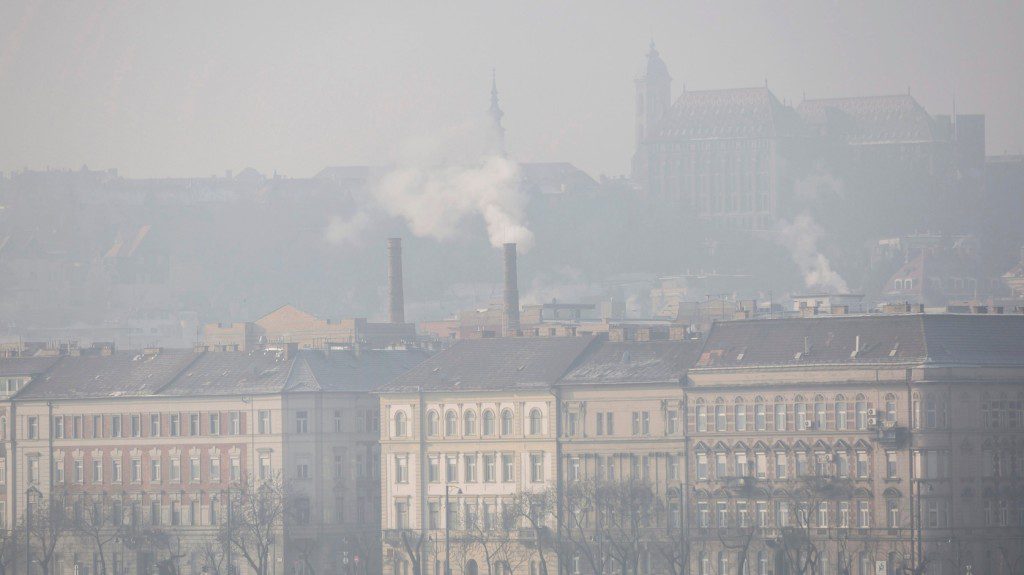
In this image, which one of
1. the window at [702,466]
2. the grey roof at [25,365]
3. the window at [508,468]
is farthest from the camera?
the grey roof at [25,365]

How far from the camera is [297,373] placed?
391ft

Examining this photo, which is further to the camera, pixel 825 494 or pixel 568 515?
pixel 568 515

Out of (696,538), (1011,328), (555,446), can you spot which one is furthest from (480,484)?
(1011,328)

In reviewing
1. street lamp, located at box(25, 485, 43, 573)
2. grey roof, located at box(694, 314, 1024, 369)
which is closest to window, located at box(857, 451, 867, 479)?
grey roof, located at box(694, 314, 1024, 369)

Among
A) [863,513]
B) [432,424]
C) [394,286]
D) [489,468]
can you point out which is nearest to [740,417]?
[863,513]

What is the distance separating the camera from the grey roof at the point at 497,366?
111 meters

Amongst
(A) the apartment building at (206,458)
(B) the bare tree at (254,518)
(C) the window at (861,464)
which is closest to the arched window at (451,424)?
(A) the apartment building at (206,458)

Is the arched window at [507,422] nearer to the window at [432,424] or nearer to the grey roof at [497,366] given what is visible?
the grey roof at [497,366]

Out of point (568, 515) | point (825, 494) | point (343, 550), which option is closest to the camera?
point (825, 494)

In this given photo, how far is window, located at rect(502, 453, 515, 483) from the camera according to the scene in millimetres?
110375

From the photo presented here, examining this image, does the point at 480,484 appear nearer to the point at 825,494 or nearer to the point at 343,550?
the point at 343,550

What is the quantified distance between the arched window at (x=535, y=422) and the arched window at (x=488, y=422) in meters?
1.72

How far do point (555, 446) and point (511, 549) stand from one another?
4476 millimetres

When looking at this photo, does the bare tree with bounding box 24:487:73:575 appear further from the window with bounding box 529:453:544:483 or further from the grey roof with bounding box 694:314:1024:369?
the grey roof with bounding box 694:314:1024:369
